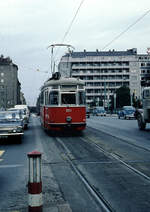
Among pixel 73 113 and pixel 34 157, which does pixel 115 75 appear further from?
pixel 34 157

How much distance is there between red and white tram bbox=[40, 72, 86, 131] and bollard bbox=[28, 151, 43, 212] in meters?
12.6

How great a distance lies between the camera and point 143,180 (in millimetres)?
6660

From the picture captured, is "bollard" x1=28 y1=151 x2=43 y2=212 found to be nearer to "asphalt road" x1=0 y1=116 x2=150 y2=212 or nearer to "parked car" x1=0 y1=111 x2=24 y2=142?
"asphalt road" x1=0 y1=116 x2=150 y2=212

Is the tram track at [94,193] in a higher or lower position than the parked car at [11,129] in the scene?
lower

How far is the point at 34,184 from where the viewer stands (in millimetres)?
4488

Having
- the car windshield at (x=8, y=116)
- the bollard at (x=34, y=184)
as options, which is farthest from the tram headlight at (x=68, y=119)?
the bollard at (x=34, y=184)

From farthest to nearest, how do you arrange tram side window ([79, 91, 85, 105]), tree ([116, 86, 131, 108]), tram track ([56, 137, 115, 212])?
tree ([116, 86, 131, 108])
tram side window ([79, 91, 85, 105])
tram track ([56, 137, 115, 212])

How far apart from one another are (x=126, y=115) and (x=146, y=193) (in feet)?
124

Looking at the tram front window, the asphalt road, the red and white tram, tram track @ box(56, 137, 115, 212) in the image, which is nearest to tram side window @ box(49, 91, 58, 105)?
the red and white tram

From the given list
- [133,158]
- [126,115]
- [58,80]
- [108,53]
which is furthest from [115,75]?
[133,158]

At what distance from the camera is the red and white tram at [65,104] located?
17.2 m

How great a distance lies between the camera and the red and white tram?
17.2 metres

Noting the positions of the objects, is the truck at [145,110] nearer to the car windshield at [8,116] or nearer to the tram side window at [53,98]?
the tram side window at [53,98]

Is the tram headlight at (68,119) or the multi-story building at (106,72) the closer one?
the tram headlight at (68,119)
